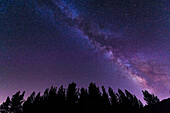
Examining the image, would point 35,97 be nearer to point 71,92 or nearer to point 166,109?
point 71,92

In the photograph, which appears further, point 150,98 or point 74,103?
point 150,98

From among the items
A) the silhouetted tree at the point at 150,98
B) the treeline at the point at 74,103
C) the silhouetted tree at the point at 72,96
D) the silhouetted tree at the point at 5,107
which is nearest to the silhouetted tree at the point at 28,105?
the treeline at the point at 74,103

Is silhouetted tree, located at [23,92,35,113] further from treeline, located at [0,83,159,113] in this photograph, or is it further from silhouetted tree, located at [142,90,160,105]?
silhouetted tree, located at [142,90,160,105]

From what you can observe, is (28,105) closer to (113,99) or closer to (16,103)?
(16,103)

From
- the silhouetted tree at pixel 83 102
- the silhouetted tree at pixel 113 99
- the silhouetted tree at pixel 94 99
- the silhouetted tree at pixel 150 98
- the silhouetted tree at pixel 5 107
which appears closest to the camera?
the silhouetted tree at pixel 5 107

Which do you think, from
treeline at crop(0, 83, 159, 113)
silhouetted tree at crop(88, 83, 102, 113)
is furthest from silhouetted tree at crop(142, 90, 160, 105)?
silhouetted tree at crop(88, 83, 102, 113)

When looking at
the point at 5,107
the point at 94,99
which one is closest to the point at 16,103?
the point at 5,107

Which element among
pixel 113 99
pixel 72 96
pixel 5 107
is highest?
pixel 72 96

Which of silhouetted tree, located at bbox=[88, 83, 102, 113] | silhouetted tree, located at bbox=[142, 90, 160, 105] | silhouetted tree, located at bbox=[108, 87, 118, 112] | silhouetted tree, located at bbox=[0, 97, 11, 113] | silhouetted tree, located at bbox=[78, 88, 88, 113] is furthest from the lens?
silhouetted tree, located at bbox=[142, 90, 160, 105]

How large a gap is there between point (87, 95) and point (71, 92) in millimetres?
7558

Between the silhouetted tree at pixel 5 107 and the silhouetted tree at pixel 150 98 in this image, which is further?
the silhouetted tree at pixel 150 98

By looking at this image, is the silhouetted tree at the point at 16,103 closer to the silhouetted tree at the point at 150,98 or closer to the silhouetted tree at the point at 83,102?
the silhouetted tree at the point at 83,102

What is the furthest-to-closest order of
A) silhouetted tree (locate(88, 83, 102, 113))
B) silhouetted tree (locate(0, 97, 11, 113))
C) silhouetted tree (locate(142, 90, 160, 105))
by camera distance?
silhouetted tree (locate(142, 90, 160, 105)) → silhouetted tree (locate(88, 83, 102, 113)) → silhouetted tree (locate(0, 97, 11, 113))

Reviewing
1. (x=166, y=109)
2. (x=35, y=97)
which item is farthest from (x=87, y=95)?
(x=166, y=109)
